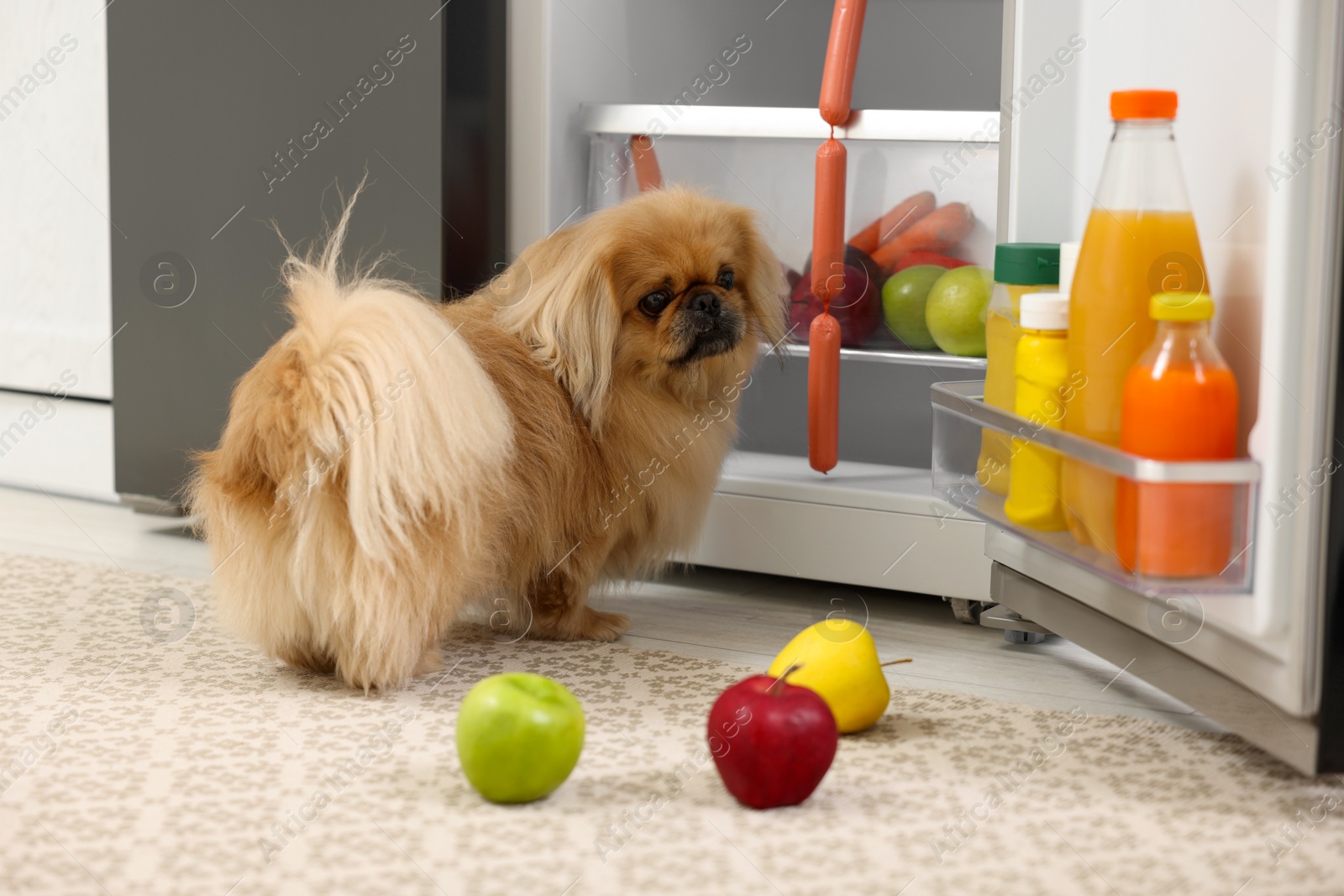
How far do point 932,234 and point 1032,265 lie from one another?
52 cm

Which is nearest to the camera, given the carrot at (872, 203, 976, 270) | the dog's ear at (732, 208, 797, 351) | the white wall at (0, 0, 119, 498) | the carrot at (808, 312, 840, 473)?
the dog's ear at (732, 208, 797, 351)

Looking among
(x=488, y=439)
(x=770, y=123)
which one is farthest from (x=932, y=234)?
(x=488, y=439)

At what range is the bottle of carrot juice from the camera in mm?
1029

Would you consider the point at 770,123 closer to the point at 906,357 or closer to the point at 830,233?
the point at 830,233

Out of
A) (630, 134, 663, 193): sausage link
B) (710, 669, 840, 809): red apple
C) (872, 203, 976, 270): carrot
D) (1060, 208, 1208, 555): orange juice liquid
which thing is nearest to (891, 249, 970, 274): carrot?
(872, 203, 976, 270): carrot

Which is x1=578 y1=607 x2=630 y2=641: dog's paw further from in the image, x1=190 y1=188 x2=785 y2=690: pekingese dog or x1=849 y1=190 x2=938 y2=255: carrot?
x1=849 y1=190 x2=938 y2=255: carrot

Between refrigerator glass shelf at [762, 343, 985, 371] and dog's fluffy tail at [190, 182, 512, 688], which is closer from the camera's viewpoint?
dog's fluffy tail at [190, 182, 512, 688]

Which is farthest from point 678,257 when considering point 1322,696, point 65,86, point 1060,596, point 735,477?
point 65,86

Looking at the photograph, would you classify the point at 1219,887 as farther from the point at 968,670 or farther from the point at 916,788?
the point at 968,670

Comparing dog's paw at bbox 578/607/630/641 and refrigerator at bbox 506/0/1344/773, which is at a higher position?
refrigerator at bbox 506/0/1344/773

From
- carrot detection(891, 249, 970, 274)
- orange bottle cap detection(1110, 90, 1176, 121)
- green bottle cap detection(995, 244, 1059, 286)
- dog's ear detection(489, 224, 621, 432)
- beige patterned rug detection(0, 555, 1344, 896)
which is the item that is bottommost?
beige patterned rug detection(0, 555, 1344, 896)

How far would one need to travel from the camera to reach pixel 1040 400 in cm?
123

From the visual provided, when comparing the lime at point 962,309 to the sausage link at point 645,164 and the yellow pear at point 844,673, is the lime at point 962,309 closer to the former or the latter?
the sausage link at point 645,164

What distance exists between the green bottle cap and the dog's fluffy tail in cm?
55
